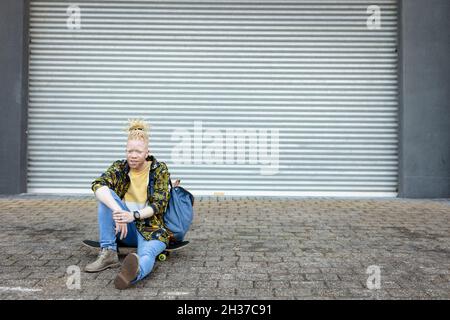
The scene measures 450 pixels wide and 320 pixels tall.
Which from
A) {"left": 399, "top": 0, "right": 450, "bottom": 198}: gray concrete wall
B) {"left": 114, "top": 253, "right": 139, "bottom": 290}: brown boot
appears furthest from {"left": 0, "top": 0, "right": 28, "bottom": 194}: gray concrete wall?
{"left": 399, "top": 0, "right": 450, "bottom": 198}: gray concrete wall

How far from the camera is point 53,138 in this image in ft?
31.4

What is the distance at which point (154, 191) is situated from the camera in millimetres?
4203

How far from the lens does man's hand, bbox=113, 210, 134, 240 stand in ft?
12.5

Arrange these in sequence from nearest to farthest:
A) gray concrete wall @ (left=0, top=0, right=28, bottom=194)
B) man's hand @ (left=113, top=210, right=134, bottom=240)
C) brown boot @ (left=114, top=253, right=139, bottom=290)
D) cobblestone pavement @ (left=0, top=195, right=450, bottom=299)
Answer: brown boot @ (left=114, top=253, right=139, bottom=290) → cobblestone pavement @ (left=0, top=195, right=450, bottom=299) → man's hand @ (left=113, top=210, right=134, bottom=240) → gray concrete wall @ (left=0, top=0, right=28, bottom=194)

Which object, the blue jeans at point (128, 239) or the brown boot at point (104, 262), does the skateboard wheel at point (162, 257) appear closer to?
the blue jeans at point (128, 239)
